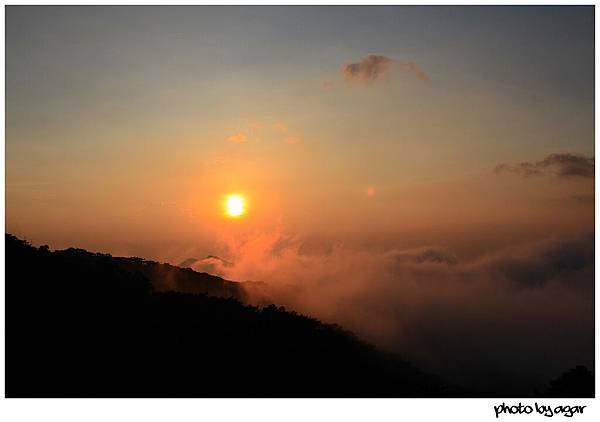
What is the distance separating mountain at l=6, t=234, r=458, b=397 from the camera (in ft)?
71.5

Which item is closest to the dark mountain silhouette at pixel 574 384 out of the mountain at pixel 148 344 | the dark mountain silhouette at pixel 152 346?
the dark mountain silhouette at pixel 152 346

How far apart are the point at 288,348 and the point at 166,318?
6.73 meters

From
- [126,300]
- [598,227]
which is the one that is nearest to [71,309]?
[126,300]

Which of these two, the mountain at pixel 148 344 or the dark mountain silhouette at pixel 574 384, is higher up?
the mountain at pixel 148 344

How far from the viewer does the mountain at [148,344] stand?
2180 cm

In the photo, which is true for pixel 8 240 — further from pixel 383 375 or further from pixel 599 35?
pixel 599 35

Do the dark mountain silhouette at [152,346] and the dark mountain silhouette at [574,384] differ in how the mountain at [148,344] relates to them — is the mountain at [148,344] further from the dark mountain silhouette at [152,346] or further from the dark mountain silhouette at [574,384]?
the dark mountain silhouette at [574,384]

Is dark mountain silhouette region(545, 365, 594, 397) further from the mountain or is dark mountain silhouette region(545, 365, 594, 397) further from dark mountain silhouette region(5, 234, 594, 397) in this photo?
the mountain

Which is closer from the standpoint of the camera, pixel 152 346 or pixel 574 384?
pixel 152 346

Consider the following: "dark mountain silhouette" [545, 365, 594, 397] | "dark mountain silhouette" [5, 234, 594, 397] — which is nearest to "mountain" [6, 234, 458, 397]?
"dark mountain silhouette" [5, 234, 594, 397]

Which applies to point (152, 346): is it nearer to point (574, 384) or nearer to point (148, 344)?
point (148, 344)

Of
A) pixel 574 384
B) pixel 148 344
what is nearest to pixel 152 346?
pixel 148 344

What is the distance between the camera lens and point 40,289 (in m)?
27.1

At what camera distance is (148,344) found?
25.1 meters
